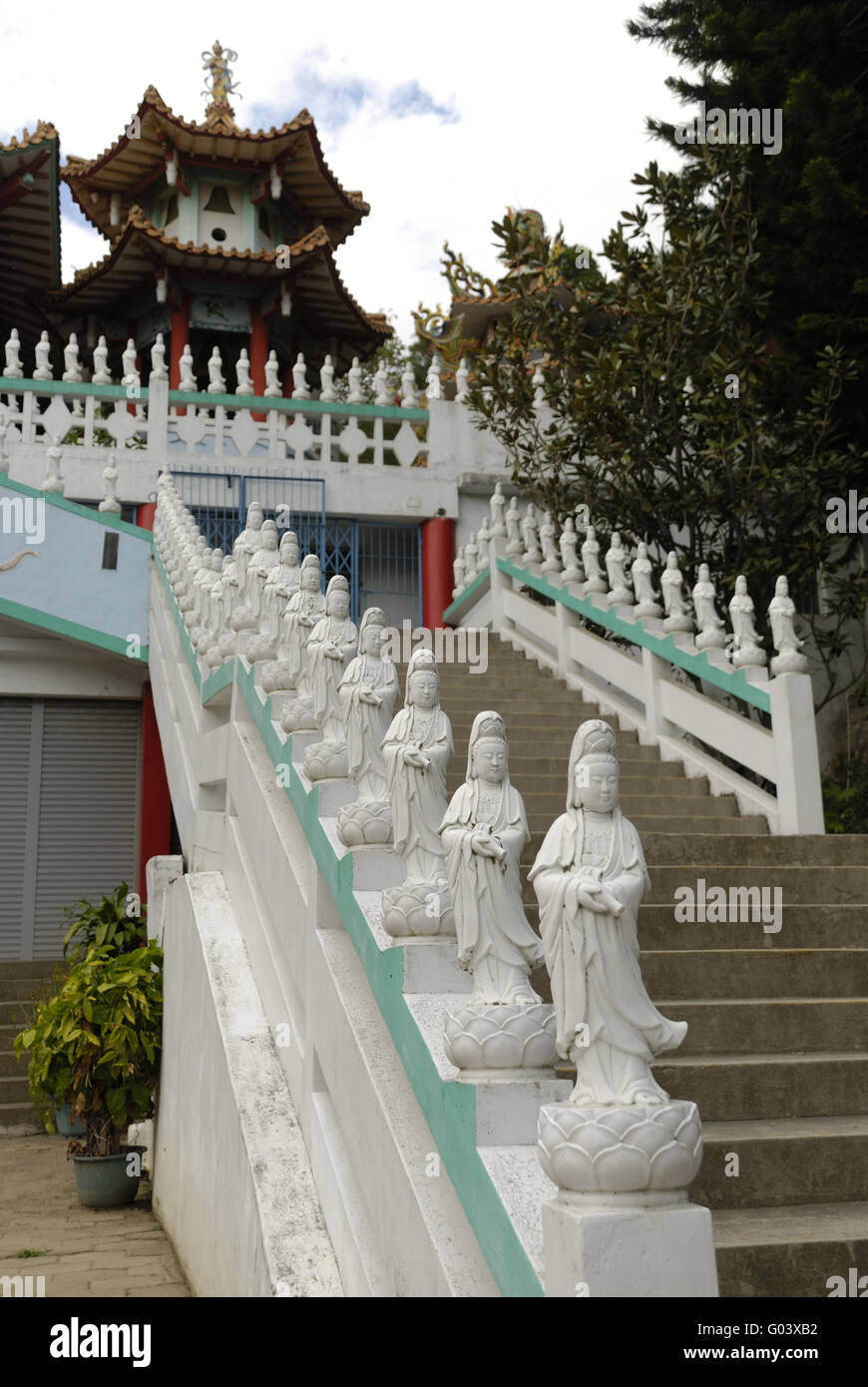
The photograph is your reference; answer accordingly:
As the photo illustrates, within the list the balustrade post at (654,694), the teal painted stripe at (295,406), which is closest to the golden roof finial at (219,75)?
the teal painted stripe at (295,406)

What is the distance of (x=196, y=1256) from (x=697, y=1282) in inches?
122

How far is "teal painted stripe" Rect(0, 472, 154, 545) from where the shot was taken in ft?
34.4

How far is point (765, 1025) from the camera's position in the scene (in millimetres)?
4156

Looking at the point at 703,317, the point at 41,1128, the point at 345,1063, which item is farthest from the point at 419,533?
the point at 345,1063

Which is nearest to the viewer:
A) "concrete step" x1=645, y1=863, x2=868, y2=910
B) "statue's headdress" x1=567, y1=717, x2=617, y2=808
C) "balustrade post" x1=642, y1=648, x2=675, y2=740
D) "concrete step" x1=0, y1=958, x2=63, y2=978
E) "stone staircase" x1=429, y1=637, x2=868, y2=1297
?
"statue's headdress" x1=567, y1=717, x2=617, y2=808

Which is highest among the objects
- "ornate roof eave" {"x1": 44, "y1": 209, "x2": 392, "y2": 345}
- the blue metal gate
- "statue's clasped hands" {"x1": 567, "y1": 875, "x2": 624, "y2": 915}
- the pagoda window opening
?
the pagoda window opening

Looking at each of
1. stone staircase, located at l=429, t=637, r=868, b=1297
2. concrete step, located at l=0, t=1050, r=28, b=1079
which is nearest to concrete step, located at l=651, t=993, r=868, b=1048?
stone staircase, located at l=429, t=637, r=868, b=1297

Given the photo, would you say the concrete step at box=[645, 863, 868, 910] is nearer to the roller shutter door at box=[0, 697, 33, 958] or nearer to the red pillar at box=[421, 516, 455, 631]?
the roller shutter door at box=[0, 697, 33, 958]

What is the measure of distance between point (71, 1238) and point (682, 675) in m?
5.55

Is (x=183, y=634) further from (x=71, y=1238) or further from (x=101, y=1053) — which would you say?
(x=71, y=1238)

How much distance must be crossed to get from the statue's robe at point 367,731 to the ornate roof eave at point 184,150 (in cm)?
1468

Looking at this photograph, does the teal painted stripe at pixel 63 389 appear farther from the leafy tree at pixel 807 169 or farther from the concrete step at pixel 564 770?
the concrete step at pixel 564 770

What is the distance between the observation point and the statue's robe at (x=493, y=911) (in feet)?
10.2

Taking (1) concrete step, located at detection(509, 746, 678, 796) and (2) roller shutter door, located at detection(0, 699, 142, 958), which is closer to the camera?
(1) concrete step, located at detection(509, 746, 678, 796)
